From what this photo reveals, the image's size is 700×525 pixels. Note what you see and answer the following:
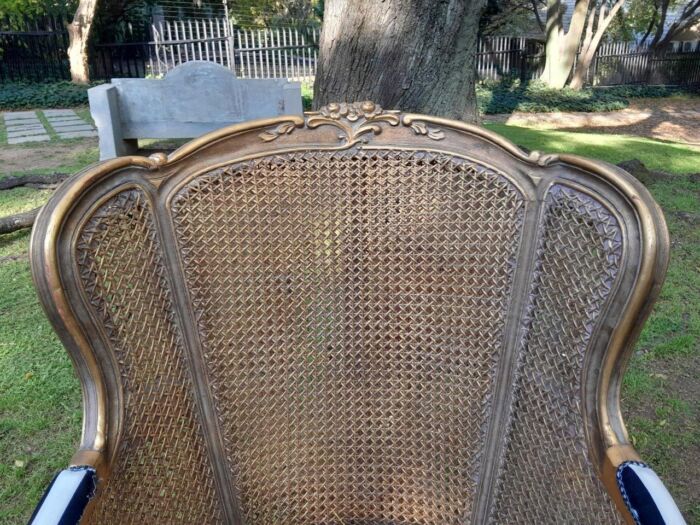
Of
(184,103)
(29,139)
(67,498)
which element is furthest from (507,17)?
(67,498)

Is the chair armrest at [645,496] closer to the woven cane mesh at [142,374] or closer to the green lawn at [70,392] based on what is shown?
the woven cane mesh at [142,374]

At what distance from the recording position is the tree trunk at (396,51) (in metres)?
3.01

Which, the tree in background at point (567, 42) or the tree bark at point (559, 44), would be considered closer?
the tree bark at point (559, 44)

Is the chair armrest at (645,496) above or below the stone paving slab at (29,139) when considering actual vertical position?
above

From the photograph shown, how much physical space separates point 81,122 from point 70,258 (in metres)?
10.6

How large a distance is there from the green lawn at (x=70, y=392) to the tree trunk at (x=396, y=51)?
1.75 m

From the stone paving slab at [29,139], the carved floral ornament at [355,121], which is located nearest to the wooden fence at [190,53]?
the stone paving slab at [29,139]

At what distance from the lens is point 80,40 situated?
47.2 feet

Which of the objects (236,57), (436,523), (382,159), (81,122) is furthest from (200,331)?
(236,57)

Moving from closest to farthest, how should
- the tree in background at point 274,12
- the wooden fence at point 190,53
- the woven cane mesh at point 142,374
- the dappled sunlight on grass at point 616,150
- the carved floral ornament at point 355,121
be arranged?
the woven cane mesh at point 142,374, the carved floral ornament at point 355,121, the dappled sunlight on grass at point 616,150, the wooden fence at point 190,53, the tree in background at point 274,12

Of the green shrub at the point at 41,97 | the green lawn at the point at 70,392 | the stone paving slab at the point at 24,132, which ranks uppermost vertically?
the green shrub at the point at 41,97

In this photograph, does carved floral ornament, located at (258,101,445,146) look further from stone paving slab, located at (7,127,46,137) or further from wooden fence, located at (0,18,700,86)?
wooden fence, located at (0,18,700,86)

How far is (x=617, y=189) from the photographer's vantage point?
104 centimetres

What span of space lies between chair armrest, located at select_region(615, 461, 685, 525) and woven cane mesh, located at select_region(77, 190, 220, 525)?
2.76 ft
